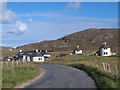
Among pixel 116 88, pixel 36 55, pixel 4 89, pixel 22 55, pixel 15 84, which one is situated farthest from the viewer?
pixel 22 55

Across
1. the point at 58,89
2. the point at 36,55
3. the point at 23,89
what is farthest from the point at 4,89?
the point at 36,55

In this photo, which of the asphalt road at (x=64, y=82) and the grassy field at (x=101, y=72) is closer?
the grassy field at (x=101, y=72)

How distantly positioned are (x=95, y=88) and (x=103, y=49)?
11303 centimetres

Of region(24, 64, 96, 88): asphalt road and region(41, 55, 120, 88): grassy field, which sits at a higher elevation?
region(41, 55, 120, 88): grassy field

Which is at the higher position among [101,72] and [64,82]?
[101,72]

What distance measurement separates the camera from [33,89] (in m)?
26.0

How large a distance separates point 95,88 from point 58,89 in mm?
2556

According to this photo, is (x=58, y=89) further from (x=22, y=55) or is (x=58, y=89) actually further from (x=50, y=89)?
(x=22, y=55)

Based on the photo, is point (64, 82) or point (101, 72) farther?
point (101, 72)

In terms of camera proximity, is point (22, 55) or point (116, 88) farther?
point (22, 55)

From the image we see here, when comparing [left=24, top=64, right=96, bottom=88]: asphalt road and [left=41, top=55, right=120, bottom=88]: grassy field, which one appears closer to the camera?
[left=41, top=55, right=120, bottom=88]: grassy field

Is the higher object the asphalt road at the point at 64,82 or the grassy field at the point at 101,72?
the grassy field at the point at 101,72

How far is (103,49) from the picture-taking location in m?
138

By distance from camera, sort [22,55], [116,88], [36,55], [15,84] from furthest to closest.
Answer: [22,55]
[36,55]
[15,84]
[116,88]
